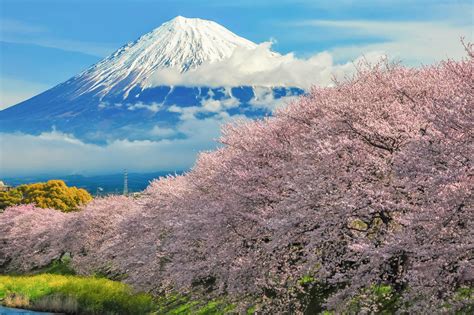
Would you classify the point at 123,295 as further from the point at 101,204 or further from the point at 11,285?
the point at 101,204

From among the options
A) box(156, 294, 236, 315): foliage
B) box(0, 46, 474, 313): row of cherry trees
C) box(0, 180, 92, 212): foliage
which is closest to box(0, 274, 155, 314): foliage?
box(156, 294, 236, 315): foliage

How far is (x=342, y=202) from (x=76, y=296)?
2819cm

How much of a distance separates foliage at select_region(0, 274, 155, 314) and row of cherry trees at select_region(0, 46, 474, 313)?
1452 mm

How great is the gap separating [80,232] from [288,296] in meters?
35.1

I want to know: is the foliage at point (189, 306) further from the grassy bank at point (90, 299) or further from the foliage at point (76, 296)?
the foliage at point (76, 296)

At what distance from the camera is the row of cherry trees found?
1345 centimetres

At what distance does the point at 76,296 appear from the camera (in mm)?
39781

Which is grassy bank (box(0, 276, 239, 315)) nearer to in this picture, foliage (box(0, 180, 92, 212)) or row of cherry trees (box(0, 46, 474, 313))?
row of cherry trees (box(0, 46, 474, 313))

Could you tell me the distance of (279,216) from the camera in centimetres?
1972

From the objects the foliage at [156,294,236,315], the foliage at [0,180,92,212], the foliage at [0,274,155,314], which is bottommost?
the foliage at [0,274,155,314]

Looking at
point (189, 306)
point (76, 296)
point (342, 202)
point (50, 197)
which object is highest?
point (342, 202)

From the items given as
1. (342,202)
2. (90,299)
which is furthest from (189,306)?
(342,202)

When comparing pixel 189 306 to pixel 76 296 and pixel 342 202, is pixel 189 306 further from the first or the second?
pixel 342 202

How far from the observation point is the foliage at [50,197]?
7812 centimetres
